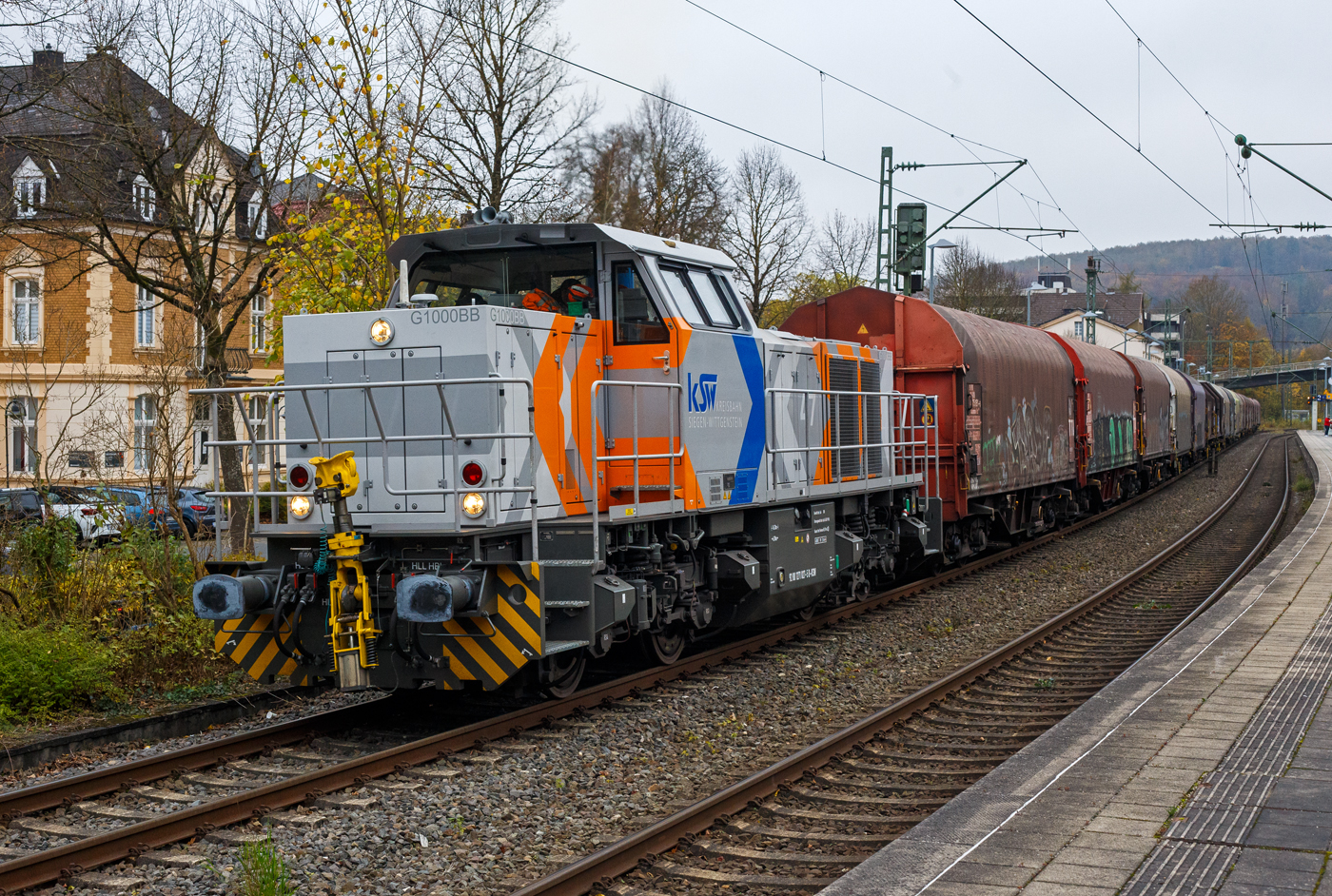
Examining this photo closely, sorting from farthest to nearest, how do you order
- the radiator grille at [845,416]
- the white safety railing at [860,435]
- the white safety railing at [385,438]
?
the radiator grille at [845,416], the white safety railing at [860,435], the white safety railing at [385,438]

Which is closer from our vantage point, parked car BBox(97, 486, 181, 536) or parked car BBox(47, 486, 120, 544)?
parked car BBox(47, 486, 120, 544)

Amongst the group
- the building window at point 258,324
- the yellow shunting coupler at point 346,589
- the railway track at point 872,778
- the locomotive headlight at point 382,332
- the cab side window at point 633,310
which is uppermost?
the building window at point 258,324

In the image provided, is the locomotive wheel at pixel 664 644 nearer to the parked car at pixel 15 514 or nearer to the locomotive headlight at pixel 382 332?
the locomotive headlight at pixel 382 332

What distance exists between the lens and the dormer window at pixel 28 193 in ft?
43.7

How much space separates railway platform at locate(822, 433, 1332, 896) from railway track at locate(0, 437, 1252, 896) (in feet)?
3.06

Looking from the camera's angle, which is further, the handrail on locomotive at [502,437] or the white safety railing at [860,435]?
the white safety railing at [860,435]

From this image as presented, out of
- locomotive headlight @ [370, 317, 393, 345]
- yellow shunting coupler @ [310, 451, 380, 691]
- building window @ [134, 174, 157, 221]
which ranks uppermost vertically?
building window @ [134, 174, 157, 221]

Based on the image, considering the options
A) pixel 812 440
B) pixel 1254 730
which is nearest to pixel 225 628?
pixel 812 440

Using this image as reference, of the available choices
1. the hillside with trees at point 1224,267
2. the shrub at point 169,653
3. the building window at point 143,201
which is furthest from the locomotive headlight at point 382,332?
the hillside with trees at point 1224,267

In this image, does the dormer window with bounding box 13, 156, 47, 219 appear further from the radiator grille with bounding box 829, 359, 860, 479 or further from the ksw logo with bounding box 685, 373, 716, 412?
the radiator grille with bounding box 829, 359, 860, 479

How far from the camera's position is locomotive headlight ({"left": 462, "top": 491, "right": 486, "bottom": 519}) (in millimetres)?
7539

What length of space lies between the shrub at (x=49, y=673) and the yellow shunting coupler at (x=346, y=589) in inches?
111

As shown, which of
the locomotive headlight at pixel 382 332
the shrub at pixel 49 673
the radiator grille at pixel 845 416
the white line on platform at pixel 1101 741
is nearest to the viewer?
the white line on platform at pixel 1101 741

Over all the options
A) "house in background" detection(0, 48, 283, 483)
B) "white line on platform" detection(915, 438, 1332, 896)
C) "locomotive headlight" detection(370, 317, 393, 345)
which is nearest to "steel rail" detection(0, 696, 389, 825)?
"locomotive headlight" detection(370, 317, 393, 345)
